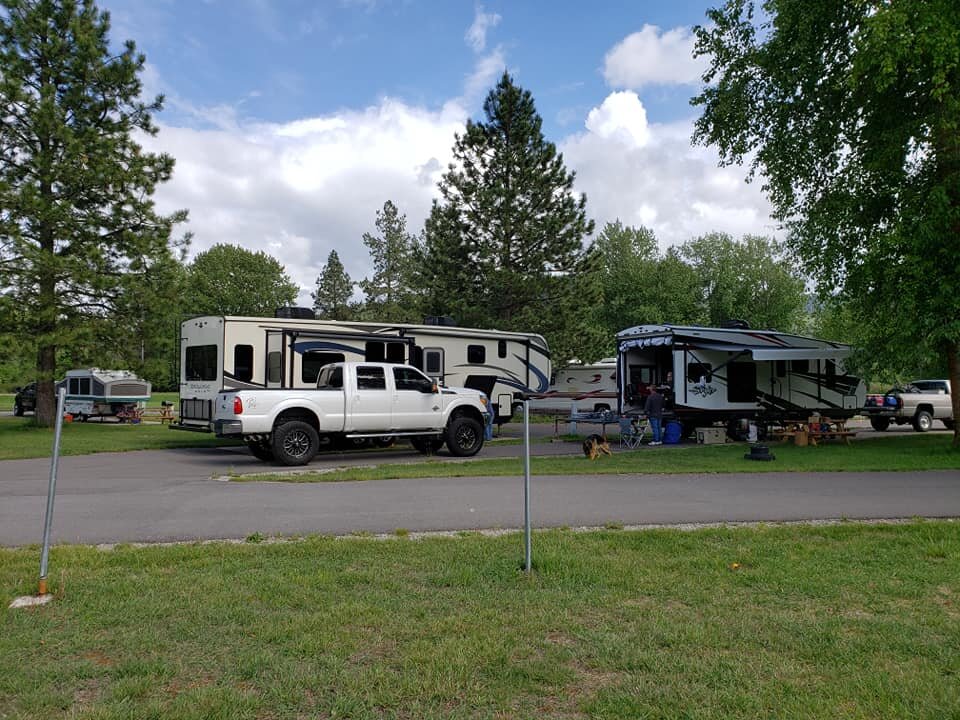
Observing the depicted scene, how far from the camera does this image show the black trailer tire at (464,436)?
16.5 metres

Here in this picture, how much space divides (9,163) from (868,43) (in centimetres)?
2360

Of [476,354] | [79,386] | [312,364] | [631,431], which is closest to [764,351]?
[631,431]

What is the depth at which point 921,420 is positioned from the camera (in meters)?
26.4

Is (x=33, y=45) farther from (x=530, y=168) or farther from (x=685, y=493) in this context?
(x=685, y=493)

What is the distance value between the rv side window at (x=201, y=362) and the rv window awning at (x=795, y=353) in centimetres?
1352

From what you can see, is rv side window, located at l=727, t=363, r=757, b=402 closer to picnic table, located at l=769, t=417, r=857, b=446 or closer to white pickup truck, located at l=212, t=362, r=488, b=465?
picnic table, located at l=769, t=417, r=857, b=446

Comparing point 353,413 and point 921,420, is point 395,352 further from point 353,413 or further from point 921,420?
point 921,420

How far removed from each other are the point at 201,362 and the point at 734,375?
14.2m

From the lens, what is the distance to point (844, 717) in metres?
3.44

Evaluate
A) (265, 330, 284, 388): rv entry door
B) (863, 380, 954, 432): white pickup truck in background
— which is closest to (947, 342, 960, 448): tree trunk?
(863, 380, 954, 432): white pickup truck in background

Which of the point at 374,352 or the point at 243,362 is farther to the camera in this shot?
the point at 374,352

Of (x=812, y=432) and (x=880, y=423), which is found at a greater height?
(x=880, y=423)

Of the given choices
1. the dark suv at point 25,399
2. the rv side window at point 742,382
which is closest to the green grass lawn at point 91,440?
the dark suv at point 25,399

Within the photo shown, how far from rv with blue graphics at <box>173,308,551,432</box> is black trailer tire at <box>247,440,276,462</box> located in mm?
1913
